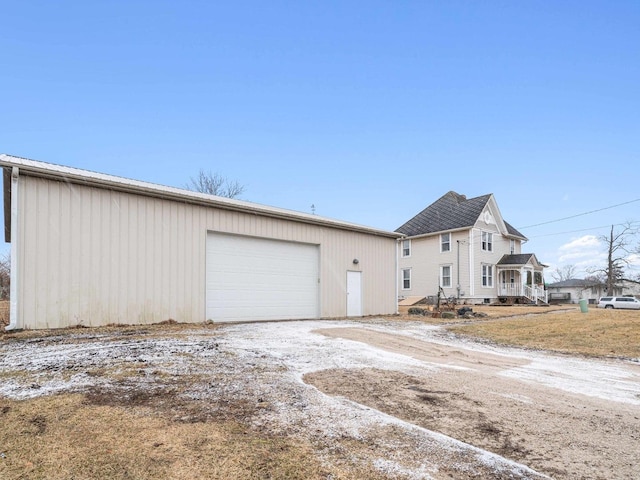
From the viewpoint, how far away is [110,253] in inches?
392

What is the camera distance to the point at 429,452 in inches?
107

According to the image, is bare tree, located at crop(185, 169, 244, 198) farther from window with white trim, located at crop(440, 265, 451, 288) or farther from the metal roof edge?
the metal roof edge

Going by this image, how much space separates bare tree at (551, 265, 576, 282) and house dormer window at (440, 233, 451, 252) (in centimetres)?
6161

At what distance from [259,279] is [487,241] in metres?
21.0

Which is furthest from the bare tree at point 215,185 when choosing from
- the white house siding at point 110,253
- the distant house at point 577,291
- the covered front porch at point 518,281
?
the distant house at point 577,291

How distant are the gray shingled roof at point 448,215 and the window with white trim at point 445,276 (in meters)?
2.81

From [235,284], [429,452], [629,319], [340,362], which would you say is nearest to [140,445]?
[429,452]

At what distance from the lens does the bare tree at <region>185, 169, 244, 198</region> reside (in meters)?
32.0

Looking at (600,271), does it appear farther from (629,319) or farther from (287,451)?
(287,451)

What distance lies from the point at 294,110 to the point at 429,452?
65.4 ft

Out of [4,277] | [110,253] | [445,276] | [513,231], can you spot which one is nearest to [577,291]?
[513,231]

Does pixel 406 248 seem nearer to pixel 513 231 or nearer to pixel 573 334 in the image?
pixel 513 231

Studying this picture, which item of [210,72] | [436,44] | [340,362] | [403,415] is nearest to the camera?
[403,415]

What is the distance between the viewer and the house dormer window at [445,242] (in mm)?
27656
